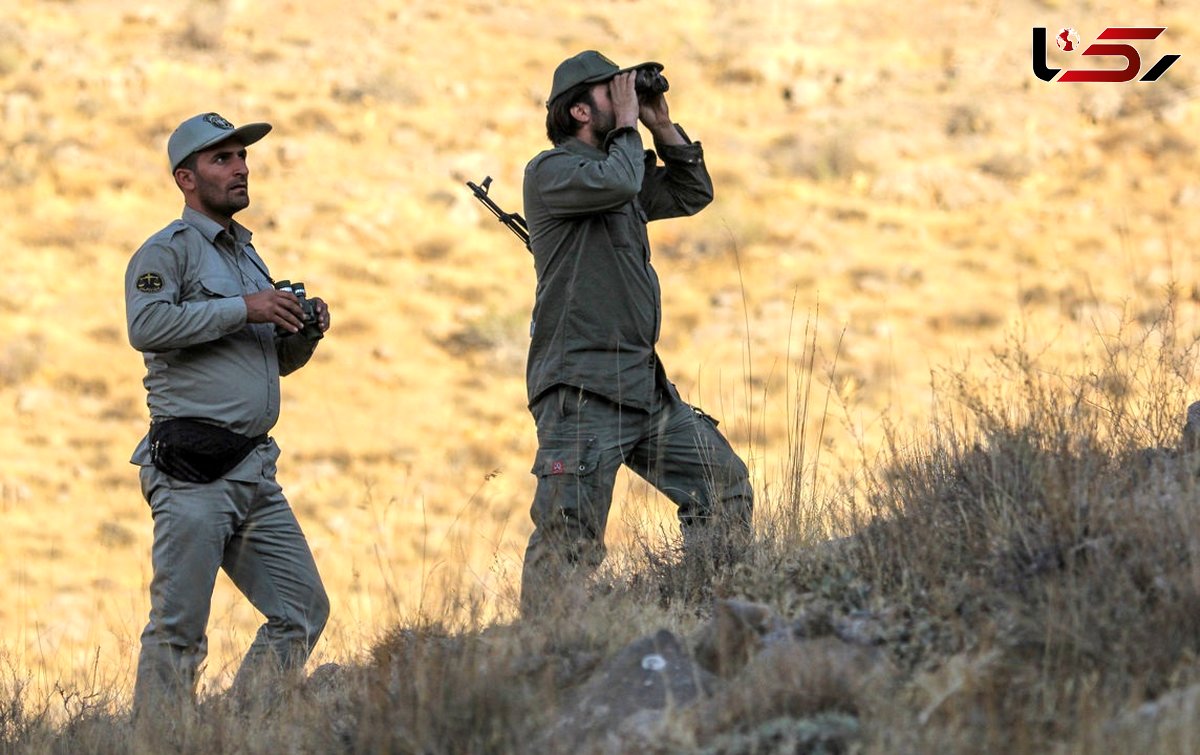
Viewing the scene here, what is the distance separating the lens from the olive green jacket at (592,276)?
490cm

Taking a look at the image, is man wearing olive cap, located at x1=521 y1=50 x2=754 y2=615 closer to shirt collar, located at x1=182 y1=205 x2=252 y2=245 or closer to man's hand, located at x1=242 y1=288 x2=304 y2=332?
man's hand, located at x1=242 y1=288 x2=304 y2=332

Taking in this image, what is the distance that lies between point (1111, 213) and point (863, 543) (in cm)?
1485

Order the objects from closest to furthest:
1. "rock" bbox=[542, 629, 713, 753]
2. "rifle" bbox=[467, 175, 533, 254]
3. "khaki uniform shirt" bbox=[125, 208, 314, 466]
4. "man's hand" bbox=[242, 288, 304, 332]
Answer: "rock" bbox=[542, 629, 713, 753], "khaki uniform shirt" bbox=[125, 208, 314, 466], "man's hand" bbox=[242, 288, 304, 332], "rifle" bbox=[467, 175, 533, 254]

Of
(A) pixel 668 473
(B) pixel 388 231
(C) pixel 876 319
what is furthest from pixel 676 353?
(A) pixel 668 473

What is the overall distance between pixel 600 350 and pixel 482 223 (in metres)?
13.4

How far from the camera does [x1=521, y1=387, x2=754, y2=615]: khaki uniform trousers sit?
4.75m

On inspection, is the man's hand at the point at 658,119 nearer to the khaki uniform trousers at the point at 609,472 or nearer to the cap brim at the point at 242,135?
the khaki uniform trousers at the point at 609,472

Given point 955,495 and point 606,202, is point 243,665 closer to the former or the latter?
point 606,202

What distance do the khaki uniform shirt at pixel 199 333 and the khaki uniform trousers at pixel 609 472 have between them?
3.21ft

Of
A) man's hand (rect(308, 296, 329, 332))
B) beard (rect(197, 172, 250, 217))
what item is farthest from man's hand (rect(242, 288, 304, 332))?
beard (rect(197, 172, 250, 217))

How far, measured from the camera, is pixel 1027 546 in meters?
3.72

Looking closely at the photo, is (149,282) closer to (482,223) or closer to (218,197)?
(218,197)

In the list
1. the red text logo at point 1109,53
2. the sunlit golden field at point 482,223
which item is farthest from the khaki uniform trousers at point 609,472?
the red text logo at point 1109,53

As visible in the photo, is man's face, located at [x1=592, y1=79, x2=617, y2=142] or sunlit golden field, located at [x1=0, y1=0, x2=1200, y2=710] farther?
sunlit golden field, located at [x1=0, y1=0, x2=1200, y2=710]
